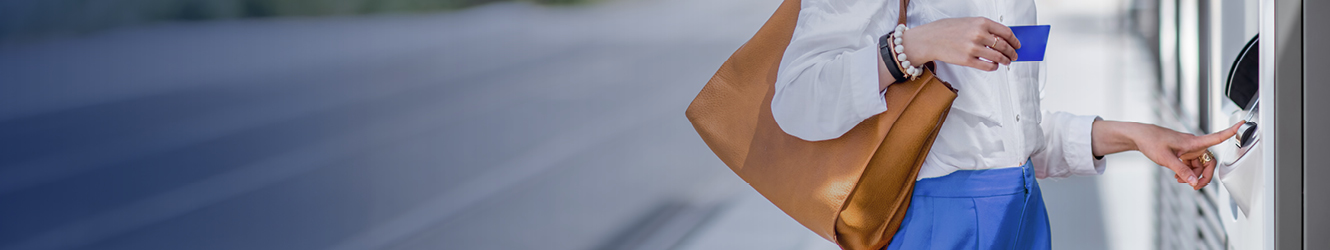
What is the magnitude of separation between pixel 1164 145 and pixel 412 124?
1505 mm

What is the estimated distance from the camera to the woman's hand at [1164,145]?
0.83 m

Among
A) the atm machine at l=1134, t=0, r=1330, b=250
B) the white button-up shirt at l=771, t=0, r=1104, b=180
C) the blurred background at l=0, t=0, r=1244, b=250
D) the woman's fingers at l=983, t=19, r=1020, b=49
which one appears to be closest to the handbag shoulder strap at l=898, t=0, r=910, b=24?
the white button-up shirt at l=771, t=0, r=1104, b=180

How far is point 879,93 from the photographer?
0.65 meters

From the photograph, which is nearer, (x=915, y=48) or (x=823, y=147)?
(x=915, y=48)

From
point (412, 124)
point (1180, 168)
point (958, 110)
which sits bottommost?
point (1180, 168)

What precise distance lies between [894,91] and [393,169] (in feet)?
4.60

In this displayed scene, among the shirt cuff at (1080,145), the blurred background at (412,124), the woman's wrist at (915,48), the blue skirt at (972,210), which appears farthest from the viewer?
the blurred background at (412,124)

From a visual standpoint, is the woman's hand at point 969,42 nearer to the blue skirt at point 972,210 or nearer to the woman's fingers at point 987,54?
the woman's fingers at point 987,54

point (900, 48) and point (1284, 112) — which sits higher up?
point (900, 48)

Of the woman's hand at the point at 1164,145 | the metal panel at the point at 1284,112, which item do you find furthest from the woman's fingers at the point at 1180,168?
the metal panel at the point at 1284,112

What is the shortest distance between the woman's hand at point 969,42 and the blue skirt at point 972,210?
0.18 meters

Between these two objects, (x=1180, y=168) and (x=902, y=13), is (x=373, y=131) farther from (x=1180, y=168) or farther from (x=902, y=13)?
(x=1180, y=168)

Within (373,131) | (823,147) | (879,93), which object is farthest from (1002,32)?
(373,131)

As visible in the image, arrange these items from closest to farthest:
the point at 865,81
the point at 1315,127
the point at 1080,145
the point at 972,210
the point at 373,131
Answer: the point at 1315,127 < the point at 865,81 < the point at 972,210 < the point at 1080,145 < the point at 373,131
